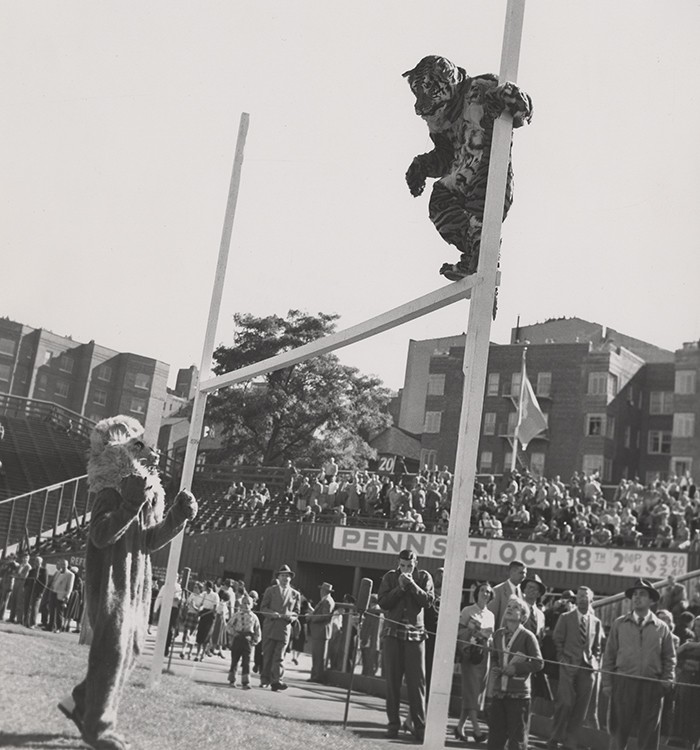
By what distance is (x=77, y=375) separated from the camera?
4903 cm

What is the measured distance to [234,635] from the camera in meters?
9.65

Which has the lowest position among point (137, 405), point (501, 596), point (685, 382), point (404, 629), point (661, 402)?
point (404, 629)

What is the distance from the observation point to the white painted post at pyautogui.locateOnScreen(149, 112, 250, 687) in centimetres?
730

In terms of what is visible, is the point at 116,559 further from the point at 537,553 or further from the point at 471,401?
the point at 537,553

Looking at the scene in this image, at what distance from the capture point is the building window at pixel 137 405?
44844mm

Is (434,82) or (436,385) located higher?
(436,385)

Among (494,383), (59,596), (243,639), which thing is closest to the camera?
(243,639)

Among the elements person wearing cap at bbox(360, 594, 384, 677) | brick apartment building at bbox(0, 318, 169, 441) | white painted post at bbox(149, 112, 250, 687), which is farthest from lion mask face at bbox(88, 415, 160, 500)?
brick apartment building at bbox(0, 318, 169, 441)

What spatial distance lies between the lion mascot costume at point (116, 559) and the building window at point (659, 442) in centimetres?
4388

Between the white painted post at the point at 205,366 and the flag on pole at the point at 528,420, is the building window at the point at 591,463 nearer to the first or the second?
the flag on pole at the point at 528,420

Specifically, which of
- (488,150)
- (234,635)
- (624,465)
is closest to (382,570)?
(234,635)

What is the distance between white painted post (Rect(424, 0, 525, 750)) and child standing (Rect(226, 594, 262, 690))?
5.06 m

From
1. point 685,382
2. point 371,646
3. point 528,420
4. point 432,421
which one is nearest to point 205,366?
point 371,646

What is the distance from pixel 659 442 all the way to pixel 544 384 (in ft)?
20.4
